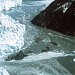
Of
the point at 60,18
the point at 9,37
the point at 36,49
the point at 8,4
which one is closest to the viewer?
the point at 36,49

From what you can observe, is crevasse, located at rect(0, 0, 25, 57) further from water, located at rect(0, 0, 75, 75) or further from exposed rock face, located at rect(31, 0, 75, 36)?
exposed rock face, located at rect(31, 0, 75, 36)

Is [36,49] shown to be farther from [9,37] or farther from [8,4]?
[8,4]

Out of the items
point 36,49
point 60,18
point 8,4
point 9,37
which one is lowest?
point 8,4

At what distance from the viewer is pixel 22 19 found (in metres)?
26.6

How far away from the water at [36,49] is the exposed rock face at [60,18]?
0.58 metres

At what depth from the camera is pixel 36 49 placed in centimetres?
1802

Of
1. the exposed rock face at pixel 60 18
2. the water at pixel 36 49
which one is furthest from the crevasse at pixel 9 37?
the exposed rock face at pixel 60 18

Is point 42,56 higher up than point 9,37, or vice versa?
point 9,37

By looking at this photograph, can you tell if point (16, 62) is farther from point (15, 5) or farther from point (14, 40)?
point (15, 5)

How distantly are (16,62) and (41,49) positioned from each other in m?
2.34

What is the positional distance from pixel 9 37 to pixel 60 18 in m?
5.10

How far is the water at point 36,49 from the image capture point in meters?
15.0

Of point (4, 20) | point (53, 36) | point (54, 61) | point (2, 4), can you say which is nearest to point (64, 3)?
point (53, 36)

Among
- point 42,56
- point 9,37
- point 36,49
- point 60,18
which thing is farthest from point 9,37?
point 60,18
